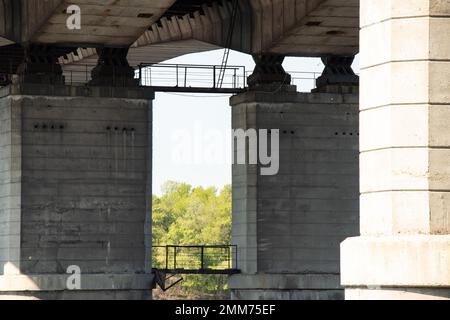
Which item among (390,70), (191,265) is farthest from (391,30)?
(191,265)

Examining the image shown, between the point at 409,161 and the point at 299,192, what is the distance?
36.4 m

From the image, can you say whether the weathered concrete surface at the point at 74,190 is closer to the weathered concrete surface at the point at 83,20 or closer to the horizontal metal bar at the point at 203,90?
the weathered concrete surface at the point at 83,20

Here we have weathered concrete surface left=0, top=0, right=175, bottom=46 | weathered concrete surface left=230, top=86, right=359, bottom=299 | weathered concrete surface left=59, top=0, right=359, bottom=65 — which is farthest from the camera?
weathered concrete surface left=230, top=86, right=359, bottom=299

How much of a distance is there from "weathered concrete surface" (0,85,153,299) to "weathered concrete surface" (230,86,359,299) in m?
4.59

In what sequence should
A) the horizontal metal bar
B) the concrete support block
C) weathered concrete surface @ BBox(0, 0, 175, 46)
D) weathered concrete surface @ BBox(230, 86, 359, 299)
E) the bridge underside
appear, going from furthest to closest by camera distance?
1. the horizontal metal bar
2. weathered concrete surface @ BBox(230, 86, 359, 299)
3. the bridge underside
4. weathered concrete surface @ BBox(0, 0, 175, 46)
5. the concrete support block

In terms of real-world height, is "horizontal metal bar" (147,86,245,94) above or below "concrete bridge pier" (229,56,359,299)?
Answer: above

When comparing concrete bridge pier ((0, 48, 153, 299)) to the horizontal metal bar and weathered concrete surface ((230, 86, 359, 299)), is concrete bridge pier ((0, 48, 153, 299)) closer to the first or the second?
the horizontal metal bar

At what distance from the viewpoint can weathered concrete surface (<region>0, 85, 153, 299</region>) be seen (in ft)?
179

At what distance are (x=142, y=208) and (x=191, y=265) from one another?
107733mm

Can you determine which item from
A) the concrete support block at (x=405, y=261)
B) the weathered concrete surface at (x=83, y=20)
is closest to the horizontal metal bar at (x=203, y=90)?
the weathered concrete surface at (x=83, y=20)

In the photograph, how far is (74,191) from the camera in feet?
181

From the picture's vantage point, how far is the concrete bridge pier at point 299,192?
5753cm

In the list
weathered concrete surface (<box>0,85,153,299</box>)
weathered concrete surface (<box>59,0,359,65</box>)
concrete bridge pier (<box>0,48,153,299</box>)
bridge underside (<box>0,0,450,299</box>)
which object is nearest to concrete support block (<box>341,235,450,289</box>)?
bridge underside (<box>0,0,450,299</box>)

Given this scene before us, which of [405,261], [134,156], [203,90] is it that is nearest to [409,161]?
[405,261]
